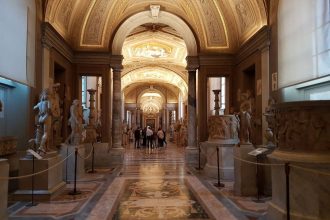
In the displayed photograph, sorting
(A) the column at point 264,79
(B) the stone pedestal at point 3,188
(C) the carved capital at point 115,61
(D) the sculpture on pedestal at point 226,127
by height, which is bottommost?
(B) the stone pedestal at point 3,188

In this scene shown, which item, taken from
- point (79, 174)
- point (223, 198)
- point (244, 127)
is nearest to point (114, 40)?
point (79, 174)

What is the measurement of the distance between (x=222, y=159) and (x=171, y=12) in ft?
26.8

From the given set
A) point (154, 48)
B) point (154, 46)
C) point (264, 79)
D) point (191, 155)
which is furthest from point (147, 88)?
point (264, 79)

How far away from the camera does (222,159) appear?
423 inches

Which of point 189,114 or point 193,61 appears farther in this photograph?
point 189,114

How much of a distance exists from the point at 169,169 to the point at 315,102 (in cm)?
855

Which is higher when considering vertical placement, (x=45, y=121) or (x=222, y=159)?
(x=45, y=121)

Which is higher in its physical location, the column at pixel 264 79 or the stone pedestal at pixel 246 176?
the column at pixel 264 79

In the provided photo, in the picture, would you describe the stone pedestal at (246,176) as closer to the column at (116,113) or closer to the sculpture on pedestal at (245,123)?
the sculpture on pedestal at (245,123)

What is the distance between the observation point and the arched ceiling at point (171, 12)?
44.6 ft

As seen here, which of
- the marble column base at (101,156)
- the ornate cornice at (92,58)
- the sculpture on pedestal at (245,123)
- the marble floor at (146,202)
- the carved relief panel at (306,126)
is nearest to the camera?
the carved relief panel at (306,126)

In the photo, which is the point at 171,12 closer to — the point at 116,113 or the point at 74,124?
the point at 116,113

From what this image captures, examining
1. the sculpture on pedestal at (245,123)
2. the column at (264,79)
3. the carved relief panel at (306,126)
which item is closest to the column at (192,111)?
the column at (264,79)

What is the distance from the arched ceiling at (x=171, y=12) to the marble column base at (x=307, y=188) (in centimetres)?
874
